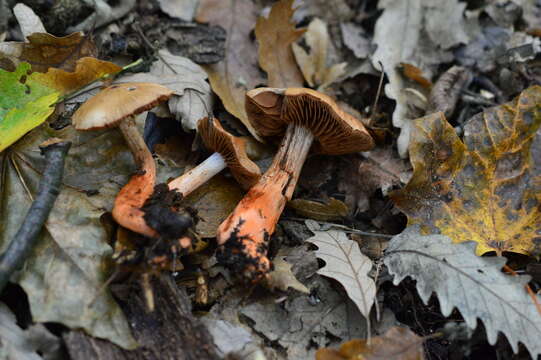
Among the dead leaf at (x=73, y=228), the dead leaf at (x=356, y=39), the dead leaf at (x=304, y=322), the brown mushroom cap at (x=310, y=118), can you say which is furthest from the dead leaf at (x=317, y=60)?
the dead leaf at (x=304, y=322)

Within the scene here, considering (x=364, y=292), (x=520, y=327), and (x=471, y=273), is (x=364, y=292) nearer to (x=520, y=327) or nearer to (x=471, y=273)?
(x=471, y=273)

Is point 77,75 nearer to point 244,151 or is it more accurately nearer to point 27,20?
point 27,20

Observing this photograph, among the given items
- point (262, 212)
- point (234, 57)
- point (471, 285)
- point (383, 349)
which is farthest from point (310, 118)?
point (383, 349)

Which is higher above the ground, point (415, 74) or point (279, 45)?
point (279, 45)

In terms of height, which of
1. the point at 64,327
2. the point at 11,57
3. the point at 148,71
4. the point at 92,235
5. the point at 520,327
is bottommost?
the point at 520,327

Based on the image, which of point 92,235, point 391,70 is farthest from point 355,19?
point 92,235

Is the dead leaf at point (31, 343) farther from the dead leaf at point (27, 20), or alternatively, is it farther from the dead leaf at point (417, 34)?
the dead leaf at point (417, 34)
